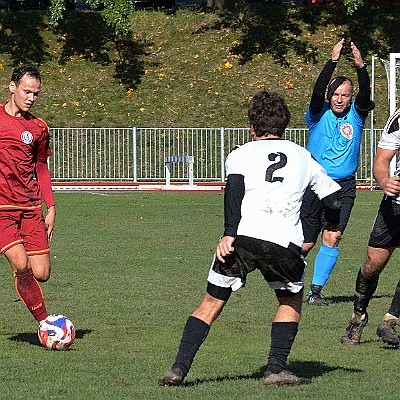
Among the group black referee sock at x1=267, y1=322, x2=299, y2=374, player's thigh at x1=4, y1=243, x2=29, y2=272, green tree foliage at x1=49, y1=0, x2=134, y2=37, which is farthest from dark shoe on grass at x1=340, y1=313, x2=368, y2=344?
green tree foliage at x1=49, y1=0, x2=134, y2=37

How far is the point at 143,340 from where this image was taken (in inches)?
338

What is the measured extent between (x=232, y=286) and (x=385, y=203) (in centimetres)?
206

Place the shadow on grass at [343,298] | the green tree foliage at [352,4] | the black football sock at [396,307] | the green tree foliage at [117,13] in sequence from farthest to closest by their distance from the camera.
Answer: the green tree foliage at [117,13] → the green tree foliage at [352,4] → the shadow on grass at [343,298] → the black football sock at [396,307]

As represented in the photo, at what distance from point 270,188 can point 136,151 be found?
82.4ft

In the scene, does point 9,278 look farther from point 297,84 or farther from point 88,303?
point 297,84

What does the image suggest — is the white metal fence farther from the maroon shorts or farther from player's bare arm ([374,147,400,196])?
player's bare arm ([374,147,400,196])

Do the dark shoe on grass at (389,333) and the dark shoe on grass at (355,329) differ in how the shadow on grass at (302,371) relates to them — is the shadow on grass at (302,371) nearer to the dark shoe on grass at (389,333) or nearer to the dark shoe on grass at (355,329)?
the dark shoe on grass at (389,333)

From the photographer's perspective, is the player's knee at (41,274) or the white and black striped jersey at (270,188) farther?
the player's knee at (41,274)

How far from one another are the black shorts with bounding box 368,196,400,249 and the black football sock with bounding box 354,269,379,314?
34 cm

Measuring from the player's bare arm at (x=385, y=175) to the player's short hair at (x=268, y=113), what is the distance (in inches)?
59.0

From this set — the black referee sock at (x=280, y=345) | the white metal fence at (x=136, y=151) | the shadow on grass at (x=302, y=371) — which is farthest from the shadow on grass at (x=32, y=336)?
the white metal fence at (x=136, y=151)

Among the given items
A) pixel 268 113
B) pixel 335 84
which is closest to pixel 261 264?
pixel 268 113

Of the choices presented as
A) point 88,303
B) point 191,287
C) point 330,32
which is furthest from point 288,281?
point 330,32

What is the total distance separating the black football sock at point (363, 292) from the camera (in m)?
8.39
